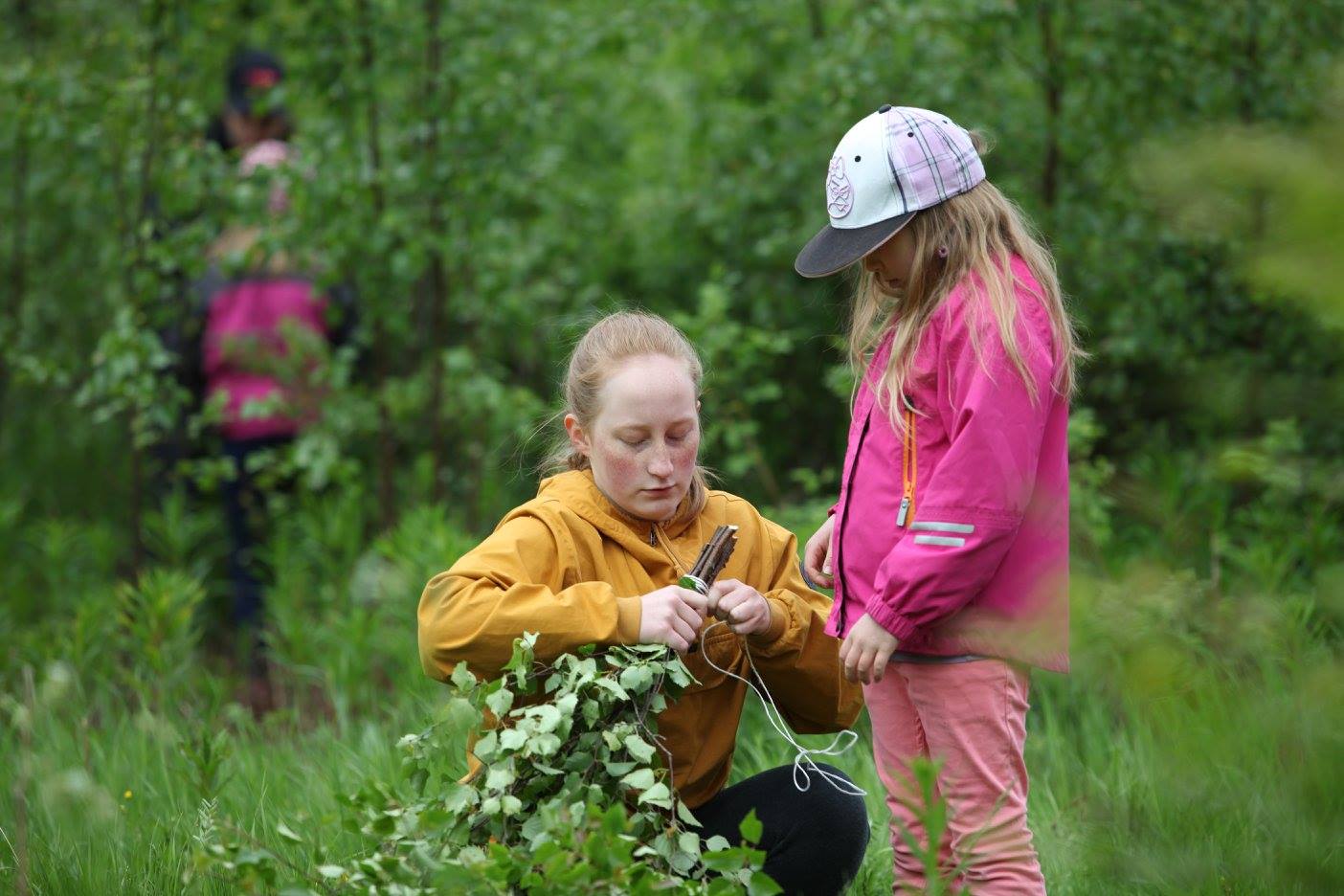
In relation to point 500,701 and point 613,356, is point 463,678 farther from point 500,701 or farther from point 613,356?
point 613,356

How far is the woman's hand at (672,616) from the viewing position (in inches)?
87.3

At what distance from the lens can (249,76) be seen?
5.57 meters

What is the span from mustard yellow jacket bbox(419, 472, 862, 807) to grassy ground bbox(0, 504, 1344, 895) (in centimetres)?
39

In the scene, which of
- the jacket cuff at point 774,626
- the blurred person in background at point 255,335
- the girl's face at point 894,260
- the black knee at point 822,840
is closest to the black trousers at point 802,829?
the black knee at point 822,840

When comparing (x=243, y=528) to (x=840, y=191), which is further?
(x=243, y=528)

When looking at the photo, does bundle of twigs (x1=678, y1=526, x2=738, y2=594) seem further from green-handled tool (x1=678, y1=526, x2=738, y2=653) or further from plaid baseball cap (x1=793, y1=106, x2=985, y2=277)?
plaid baseball cap (x1=793, y1=106, x2=985, y2=277)

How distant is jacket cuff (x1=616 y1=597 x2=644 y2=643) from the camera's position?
2.24 metres

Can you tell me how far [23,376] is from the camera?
17.8 ft

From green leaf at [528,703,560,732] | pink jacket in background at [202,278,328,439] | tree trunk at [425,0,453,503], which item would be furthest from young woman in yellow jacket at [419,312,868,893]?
pink jacket in background at [202,278,328,439]

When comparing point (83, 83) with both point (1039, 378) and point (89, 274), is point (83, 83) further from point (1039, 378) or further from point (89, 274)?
point (1039, 378)

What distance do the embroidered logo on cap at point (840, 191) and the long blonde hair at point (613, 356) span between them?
378 millimetres

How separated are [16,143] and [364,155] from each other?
2.00 metres

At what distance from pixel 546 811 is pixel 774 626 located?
21.6 inches

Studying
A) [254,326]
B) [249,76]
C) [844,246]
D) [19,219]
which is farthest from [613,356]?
[19,219]
